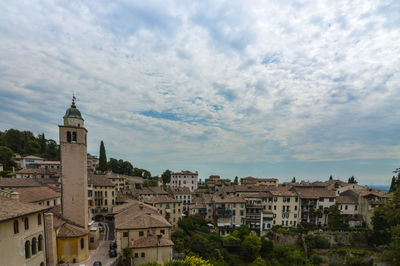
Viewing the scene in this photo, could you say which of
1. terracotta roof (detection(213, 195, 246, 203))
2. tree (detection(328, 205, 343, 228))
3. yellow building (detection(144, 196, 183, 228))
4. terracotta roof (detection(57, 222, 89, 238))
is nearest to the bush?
tree (detection(328, 205, 343, 228))

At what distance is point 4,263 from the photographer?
50.4 ft

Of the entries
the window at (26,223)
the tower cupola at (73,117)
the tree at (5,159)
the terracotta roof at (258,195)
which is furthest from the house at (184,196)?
the tree at (5,159)

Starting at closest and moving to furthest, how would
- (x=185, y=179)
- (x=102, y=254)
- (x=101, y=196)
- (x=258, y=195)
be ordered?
(x=102, y=254) → (x=101, y=196) → (x=258, y=195) → (x=185, y=179)

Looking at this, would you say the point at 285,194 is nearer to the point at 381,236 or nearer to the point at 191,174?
the point at 381,236

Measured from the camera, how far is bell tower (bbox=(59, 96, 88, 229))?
26.3 metres

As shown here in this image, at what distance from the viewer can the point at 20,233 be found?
1717 cm

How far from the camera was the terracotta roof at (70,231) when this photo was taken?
23058 mm

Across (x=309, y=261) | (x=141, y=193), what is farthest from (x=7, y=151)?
(x=309, y=261)

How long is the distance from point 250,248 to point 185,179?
51.6 meters

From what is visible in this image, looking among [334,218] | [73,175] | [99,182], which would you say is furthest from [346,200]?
[99,182]

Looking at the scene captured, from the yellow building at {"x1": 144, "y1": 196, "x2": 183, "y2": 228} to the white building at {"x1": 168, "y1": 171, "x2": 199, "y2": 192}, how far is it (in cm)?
3649

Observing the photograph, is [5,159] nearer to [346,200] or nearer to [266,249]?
[266,249]

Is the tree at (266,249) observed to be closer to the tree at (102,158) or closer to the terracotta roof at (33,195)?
the terracotta roof at (33,195)

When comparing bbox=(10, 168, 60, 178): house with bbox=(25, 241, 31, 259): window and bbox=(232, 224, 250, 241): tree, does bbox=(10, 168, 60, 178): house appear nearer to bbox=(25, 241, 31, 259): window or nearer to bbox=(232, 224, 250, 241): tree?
bbox=(25, 241, 31, 259): window
